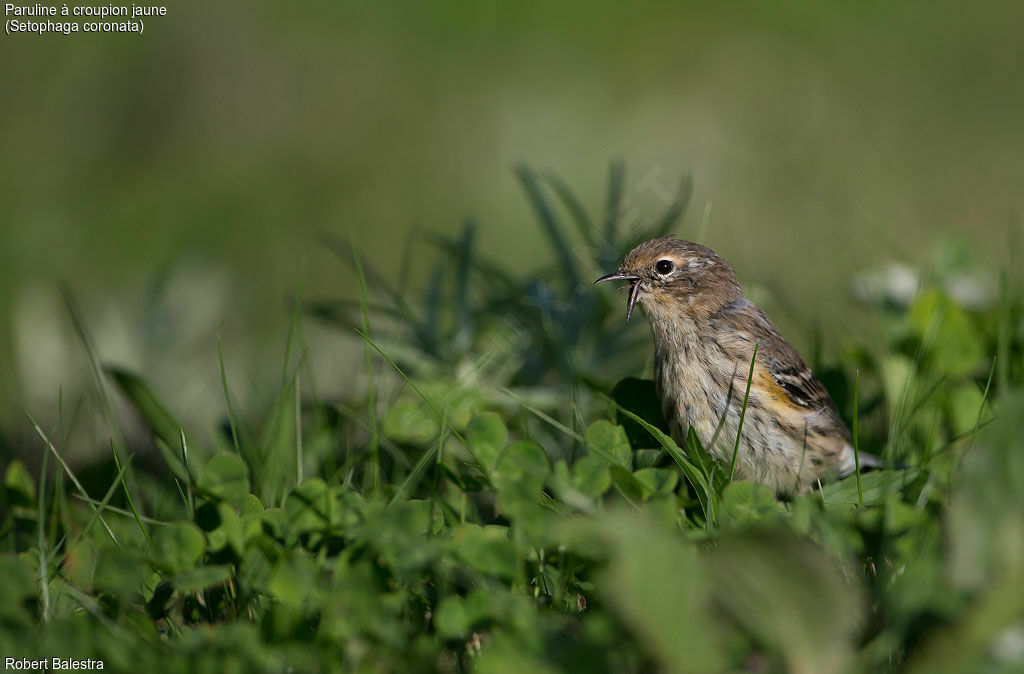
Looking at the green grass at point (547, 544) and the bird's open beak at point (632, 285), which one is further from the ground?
the bird's open beak at point (632, 285)

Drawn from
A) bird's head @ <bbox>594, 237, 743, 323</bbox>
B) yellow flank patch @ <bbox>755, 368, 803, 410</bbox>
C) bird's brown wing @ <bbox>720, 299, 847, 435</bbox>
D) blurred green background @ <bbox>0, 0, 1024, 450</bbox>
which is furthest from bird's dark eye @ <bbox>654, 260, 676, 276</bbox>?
blurred green background @ <bbox>0, 0, 1024, 450</bbox>

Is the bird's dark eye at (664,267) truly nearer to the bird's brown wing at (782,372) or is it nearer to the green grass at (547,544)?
the bird's brown wing at (782,372)

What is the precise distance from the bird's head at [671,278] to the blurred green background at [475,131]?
2668mm

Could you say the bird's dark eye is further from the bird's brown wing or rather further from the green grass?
the green grass

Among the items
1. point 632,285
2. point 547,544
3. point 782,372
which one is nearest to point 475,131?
point 632,285

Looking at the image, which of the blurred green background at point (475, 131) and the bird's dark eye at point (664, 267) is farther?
the blurred green background at point (475, 131)

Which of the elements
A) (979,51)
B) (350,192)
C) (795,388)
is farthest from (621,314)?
(979,51)

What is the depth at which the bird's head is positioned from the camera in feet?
13.8

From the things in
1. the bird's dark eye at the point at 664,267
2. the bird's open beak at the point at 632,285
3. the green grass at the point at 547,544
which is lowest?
the green grass at the point at 547,544

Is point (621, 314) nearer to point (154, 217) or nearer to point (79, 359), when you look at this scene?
point (79, 359)

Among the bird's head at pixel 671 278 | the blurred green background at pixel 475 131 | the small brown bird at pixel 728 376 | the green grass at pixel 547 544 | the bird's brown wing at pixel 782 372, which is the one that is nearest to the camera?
the green grass at pixel 547 544

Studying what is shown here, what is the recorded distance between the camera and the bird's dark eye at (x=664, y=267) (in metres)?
4.21

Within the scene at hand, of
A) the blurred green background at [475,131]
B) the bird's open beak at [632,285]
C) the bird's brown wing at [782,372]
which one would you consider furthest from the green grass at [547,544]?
the blurred green background at [475,131]

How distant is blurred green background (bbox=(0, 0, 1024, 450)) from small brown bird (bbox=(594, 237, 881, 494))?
271 centimetres
